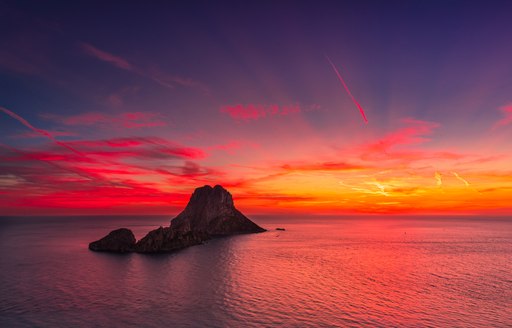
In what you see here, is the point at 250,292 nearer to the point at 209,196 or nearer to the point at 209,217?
the point at 209,217

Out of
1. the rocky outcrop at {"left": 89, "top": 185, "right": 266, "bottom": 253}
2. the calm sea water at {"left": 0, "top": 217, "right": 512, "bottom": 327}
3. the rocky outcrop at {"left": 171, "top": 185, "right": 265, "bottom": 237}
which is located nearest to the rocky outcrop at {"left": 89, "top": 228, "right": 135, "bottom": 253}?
the calm sea water at {"left": 0, "top": 217, "right": 512, "bottom": 327}

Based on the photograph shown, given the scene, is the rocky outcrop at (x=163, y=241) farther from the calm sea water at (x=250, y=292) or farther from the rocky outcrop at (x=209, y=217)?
the rocky outcrop at (x=209, y=217)

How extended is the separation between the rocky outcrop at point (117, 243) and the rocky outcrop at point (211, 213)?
6513cm

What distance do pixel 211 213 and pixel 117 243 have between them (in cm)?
7971

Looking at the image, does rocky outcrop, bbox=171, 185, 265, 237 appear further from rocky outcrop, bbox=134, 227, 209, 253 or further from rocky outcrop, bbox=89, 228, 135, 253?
rocky outcrop, bbox=89, 228, 135, 253

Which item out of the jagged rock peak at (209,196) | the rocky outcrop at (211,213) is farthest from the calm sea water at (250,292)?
the jagged rock peak at (209,196)

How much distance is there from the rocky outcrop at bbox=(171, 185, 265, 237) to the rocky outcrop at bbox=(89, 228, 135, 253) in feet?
214

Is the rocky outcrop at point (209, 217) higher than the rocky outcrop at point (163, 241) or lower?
higher

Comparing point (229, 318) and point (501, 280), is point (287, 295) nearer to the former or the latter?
point (229, 318)

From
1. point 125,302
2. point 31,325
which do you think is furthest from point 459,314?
point 31,325

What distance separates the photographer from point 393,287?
62375mm

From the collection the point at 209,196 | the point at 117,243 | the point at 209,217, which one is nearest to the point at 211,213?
the point at 209,217

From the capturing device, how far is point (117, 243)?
107m

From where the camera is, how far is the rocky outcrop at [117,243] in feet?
347
